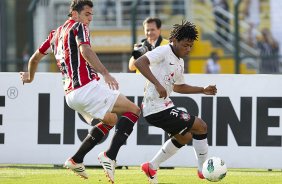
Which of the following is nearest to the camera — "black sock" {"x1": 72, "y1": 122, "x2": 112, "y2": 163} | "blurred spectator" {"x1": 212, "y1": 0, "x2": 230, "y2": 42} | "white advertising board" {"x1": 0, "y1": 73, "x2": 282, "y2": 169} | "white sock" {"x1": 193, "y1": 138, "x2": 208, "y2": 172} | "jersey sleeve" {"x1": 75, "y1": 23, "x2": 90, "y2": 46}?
"jersey sleeve" {"x1": 75, "y1": 23, "x2": 90, "y2": 46}

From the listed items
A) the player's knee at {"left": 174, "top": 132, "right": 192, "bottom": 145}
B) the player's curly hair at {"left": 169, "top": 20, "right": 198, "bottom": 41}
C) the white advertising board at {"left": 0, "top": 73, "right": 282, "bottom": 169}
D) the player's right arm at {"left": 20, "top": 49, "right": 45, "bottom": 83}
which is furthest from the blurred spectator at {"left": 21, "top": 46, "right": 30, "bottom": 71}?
the player's curly hair at {"left": 169, "top": 20, "right": 198, "bottom": 41}

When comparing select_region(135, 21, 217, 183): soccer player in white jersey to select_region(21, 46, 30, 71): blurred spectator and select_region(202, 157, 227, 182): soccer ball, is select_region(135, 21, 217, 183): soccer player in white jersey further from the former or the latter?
select_region(21, 46, 30, 71): blurred spectator

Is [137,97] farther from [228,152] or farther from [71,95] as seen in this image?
[71,95]

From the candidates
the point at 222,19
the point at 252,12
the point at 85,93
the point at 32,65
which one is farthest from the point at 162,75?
the point at 252,12

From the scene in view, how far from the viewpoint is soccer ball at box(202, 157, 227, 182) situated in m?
9.04

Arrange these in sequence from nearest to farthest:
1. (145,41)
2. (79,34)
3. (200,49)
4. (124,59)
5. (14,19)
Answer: (79,34) → (145,41) → (124,59) → (200,49) → (14,19)

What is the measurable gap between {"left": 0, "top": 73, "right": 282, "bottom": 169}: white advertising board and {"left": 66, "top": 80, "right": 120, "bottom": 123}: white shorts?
123 inches

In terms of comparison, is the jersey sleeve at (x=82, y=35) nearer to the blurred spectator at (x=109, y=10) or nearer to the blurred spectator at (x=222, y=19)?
the blurred spectator at (x=222, y=19)

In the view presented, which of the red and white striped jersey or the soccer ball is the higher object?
the red and white striped jersey

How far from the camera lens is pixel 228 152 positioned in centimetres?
1189

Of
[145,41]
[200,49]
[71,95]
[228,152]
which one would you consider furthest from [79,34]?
[200,49]

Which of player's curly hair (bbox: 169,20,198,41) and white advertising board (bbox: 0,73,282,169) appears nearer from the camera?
player's curly hair (bbox: 169,20,198,41)

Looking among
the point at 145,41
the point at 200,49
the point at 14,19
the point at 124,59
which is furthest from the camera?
the point at 14,19

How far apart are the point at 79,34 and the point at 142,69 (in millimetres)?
752
